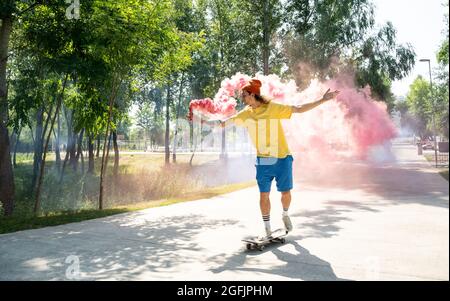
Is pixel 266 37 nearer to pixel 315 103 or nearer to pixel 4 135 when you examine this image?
pixel 4 135

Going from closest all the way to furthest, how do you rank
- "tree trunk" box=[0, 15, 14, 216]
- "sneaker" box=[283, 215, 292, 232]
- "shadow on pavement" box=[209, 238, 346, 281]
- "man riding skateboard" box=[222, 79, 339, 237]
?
"shadow on pavement" box=[209, 238, 346, 281], "man riding skateboard" box=[222, 79, 339, 237], "sneaker" box=[283, 215, 292, 232], "tree trunk" box=[0, 15, 14, 216]

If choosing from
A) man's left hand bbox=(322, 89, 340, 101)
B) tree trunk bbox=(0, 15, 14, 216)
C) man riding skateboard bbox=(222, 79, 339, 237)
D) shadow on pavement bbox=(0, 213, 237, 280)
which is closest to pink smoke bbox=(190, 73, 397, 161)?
man riding skateboard bbox=(222, 79, 339, 237)

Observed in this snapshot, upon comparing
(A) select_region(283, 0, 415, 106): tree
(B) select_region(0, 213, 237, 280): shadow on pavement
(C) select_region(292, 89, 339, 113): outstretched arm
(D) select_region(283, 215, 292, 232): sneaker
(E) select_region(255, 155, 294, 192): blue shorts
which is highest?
(A) select_region(283, 0, 415, 106): tree

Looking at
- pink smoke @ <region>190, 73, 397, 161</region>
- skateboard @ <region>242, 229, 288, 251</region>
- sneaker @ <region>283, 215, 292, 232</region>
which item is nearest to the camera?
skateboard @ <region>242, 229, 288, 251</region>

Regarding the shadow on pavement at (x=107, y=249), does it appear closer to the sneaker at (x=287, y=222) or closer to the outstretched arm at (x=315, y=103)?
the sneaker at (x=287, y=222)

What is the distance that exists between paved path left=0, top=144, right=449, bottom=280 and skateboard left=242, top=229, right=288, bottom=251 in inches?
3.9

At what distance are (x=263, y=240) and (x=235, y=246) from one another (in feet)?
1.28

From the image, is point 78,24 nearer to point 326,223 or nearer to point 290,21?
point 326,223

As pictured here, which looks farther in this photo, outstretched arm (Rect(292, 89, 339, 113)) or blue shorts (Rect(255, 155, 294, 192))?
blue shorts (Rect(255, 155, 294, 192))

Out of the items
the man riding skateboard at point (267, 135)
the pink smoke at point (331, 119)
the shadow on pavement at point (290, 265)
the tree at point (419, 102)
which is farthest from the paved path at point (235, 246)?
the tree at point (419, 102)

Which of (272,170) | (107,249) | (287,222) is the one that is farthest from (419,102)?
(107,249)

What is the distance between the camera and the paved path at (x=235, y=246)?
397cm

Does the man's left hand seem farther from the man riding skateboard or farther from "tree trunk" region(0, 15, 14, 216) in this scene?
"tree trunk" region(0, 15, 14, 216)

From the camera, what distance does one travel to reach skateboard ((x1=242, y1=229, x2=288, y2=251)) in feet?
16.2
